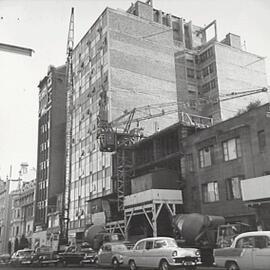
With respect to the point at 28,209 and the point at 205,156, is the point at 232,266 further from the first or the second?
the point at 28,209

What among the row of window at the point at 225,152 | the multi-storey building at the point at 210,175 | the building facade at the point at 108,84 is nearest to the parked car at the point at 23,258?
→ the multi-storey building at the point at 210,175

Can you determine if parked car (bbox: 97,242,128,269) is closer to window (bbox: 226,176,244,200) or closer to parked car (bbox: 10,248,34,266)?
window (bbox: 226,176,244,200)

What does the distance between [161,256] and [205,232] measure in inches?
281

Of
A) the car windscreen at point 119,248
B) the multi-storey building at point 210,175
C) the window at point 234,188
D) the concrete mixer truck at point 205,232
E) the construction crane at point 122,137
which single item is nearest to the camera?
the concrete mixer truck at point 205,232

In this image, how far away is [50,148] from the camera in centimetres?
8088

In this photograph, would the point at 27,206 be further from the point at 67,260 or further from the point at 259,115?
the point at 259,115

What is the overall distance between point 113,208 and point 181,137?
16502 millimetres

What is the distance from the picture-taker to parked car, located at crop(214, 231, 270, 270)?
15992 mm

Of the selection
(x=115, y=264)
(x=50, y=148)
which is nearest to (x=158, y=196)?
(x=115, y=264)

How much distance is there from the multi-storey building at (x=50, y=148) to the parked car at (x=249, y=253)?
A: 61.8 metres

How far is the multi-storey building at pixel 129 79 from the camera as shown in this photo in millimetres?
59844

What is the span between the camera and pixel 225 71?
7825 cm

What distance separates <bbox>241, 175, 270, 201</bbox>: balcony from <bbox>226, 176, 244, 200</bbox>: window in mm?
2806

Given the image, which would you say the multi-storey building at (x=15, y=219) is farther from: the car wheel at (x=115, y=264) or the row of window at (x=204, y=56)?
the car wheel at (x=115, y=264)
